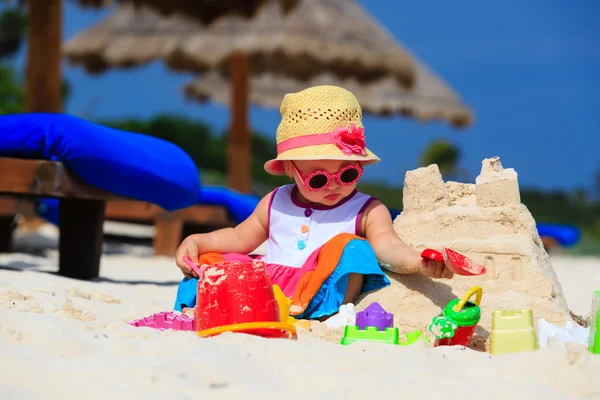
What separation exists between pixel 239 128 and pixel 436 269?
25.9 feet

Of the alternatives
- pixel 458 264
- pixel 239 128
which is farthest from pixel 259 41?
pixel 458 264

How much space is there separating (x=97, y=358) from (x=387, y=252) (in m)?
1.25

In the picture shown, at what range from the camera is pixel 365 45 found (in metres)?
9.95

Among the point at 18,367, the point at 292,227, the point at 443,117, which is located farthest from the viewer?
the point at 443,117

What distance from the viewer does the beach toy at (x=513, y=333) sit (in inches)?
89.1

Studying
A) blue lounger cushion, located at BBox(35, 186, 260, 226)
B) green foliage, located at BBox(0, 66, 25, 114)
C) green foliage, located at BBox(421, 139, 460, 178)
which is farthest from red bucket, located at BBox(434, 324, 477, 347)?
green foliage, located at BBox(421, 139, 460, 178)

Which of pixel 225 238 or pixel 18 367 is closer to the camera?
pixel 18 367

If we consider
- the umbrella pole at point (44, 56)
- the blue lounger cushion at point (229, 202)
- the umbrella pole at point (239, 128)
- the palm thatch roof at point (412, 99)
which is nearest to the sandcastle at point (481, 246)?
the blue lounger cushion at point (229, 202)

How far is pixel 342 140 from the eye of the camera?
292 centimetres

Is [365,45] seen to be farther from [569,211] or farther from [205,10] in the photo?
[569,211]

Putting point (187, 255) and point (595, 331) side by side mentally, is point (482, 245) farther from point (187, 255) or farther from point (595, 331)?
point (187, 255)

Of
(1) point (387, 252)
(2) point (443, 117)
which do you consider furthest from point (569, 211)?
(1) point (387, 252)

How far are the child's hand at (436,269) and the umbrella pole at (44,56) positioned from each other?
5.08 metres

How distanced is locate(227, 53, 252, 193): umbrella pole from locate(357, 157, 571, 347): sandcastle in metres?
7.21
